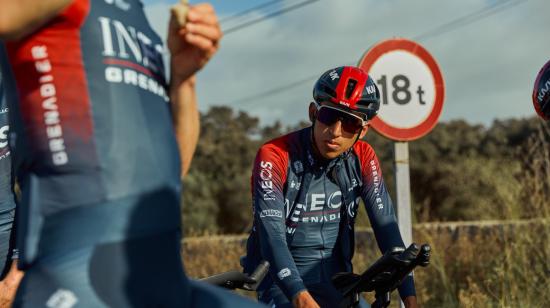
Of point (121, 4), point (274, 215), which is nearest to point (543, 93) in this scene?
point (274, 215)

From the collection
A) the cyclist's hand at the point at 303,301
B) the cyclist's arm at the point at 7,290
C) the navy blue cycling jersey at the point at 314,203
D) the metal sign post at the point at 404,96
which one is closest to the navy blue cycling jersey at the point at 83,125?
the cyclist's hand at the point at 303,301

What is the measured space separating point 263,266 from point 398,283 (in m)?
0.80

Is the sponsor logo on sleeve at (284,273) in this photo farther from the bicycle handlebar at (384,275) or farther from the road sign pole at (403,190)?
the road sign pole at (403,190)

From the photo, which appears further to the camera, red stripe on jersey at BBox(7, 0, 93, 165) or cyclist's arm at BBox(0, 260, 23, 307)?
cyclist's arm at BBox(0, 260, 23, 307)

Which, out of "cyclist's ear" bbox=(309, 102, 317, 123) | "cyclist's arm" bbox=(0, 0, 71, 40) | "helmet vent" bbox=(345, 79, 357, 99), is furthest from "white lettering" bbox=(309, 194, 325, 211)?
"cyclist's arm" bbox=(0, 0, 71, 40)

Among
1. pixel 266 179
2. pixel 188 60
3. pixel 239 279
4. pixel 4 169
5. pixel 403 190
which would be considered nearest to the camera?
pixel 188 60

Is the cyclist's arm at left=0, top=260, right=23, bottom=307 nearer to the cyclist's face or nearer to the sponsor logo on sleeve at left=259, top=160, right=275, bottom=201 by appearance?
the sponsor logo on sleeve at left=259, top=160, right=275, bottom=201

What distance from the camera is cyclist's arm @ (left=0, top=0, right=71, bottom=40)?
6.92ft

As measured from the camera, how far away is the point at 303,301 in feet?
12.6

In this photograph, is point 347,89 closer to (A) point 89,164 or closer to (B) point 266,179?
(B) point 266,179

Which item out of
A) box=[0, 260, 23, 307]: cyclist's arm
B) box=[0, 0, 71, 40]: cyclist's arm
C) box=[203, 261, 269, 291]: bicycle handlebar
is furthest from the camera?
box=[0, 260, 23, 307]: cyclist's arm

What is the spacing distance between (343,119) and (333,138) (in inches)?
4.4

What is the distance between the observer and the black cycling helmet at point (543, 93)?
4.38 meters

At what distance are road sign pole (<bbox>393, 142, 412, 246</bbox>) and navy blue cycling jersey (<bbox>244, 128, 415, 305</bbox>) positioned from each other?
7.02ft
